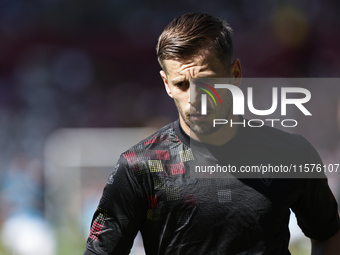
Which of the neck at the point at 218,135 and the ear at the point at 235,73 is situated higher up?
the ear at the point at 235,73

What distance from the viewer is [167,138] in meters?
1.92

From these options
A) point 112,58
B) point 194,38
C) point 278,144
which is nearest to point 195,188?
point 278,144

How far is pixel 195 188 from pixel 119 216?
28 cm

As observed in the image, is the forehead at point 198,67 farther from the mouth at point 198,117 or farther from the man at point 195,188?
the mouth at point 198,117

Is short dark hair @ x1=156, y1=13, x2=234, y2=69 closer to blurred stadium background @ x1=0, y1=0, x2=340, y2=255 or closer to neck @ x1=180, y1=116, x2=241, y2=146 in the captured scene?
neck @ x1=180, y1=116, x2=241, y2=146

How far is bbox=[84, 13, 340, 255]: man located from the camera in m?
1.74

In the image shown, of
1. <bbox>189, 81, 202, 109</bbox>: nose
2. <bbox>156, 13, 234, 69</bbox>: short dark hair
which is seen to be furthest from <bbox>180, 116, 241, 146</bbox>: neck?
<bbox>156, 13, 234, 69</bbox>: short dark hair

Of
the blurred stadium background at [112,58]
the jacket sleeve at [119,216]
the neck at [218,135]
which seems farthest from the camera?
the blurred stadium background at [112,58]

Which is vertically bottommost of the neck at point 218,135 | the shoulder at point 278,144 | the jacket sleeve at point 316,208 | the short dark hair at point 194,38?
the jacket sleeve at point 316,208

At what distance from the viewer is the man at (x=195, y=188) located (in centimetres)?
174

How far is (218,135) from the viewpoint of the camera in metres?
1.89

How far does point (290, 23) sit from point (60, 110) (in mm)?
3562

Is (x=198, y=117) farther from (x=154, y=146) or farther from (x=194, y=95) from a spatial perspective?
(x=154, y=146)

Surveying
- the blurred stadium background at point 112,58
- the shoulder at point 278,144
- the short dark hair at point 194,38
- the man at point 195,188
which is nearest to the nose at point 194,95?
the man at point 195,188
